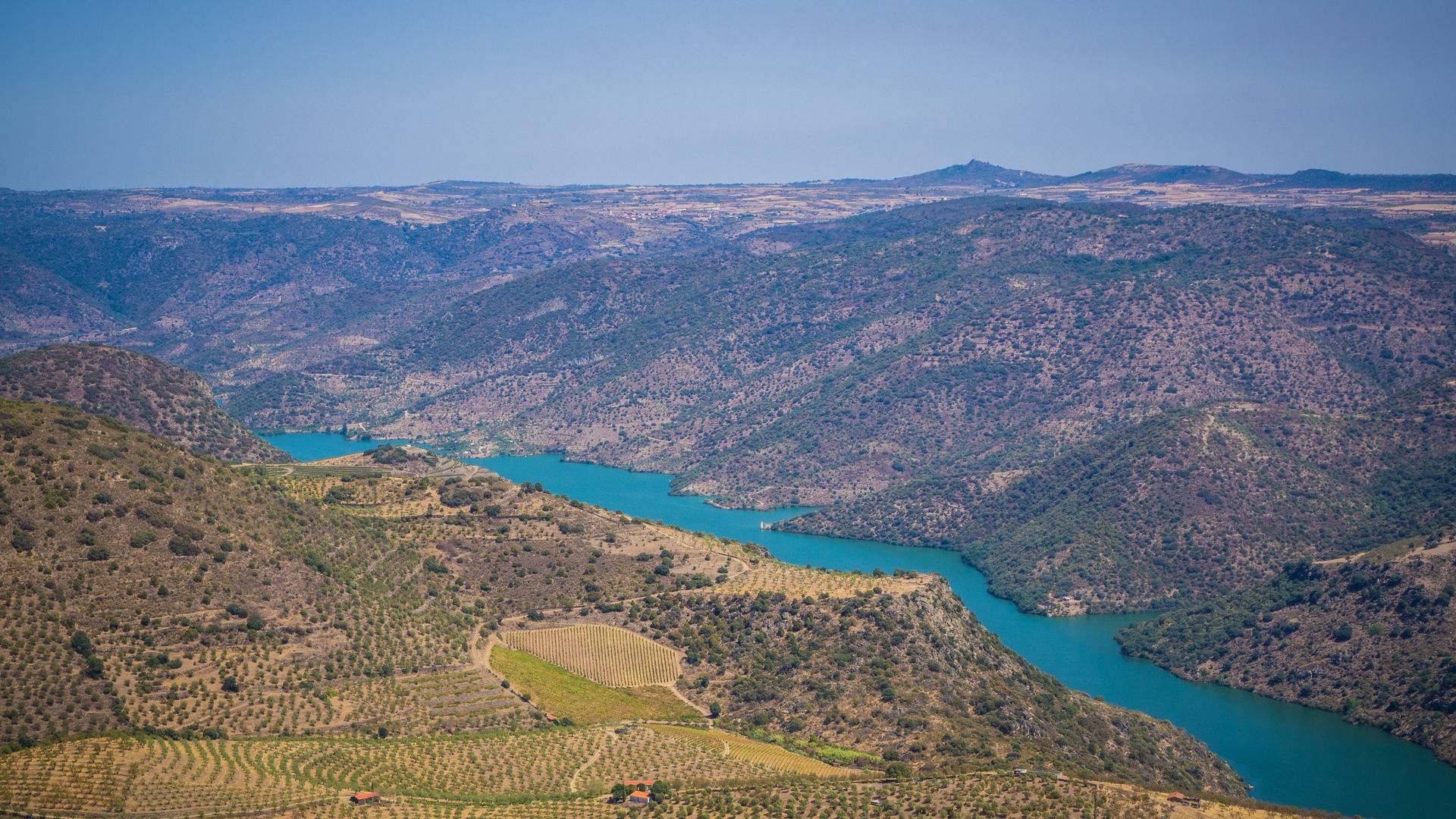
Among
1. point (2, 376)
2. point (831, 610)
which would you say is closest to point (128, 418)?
point (2, 376)

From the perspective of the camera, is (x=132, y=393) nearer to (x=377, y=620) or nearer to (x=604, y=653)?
(x=377, y=620)

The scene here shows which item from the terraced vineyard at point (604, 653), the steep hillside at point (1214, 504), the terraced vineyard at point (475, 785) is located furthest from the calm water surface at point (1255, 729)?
the terraced vineyard at point (604, 653)

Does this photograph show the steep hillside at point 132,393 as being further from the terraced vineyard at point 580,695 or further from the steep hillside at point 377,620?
the terraced vineyard at point 580,695

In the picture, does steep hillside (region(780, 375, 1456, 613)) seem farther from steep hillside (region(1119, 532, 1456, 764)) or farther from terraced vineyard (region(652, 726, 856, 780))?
terraced vineyard (region(652, 726, 856, 780))

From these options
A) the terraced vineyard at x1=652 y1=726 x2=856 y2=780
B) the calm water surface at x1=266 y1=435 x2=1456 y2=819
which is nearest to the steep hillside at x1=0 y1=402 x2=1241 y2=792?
the terraced vineyard at x1=652 y1=726 x2=856 y2=780

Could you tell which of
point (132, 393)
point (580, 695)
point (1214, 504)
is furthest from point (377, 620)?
point (1214, 504)

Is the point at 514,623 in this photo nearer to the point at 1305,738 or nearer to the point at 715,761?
the point at 715,761
